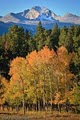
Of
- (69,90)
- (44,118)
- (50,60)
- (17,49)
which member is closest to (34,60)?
(50,60)

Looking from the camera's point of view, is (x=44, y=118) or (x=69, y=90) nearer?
(x=44, y=118)

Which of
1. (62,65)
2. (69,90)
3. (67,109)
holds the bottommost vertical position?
(67,109)

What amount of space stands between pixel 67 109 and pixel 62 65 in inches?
553

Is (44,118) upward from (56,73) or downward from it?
downward

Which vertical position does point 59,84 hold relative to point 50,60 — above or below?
below

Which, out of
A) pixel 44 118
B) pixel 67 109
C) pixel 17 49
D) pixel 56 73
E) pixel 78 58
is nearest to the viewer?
pixel 44 118

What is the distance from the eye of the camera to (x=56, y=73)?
99.2m

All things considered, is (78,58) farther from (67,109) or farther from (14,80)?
(14,80)

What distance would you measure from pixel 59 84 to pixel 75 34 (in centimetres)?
4262

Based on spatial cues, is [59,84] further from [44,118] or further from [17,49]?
[17,49]

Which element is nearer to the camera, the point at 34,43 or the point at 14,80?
the point at 14,80

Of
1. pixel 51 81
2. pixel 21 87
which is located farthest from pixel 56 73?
pixel 21 87

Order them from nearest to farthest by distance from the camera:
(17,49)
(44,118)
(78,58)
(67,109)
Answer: (44,118) < (67,109) < (78,58) < (17,49)

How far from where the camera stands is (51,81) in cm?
9994
